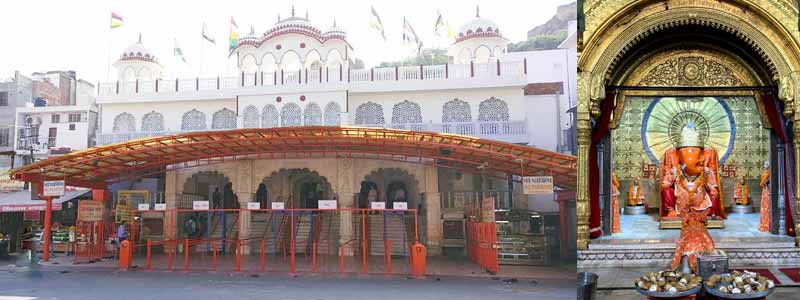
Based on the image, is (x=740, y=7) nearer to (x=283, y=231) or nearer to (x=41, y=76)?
(x=283, y=231)

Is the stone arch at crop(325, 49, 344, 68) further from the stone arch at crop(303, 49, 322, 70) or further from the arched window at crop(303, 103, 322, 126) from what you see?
the arched window at crop(303, 103, 322, 126)

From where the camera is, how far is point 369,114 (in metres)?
16.0

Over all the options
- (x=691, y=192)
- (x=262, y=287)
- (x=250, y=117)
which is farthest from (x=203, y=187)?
(x=691, y=192)

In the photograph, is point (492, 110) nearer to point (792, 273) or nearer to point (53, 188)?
point (792, 273)

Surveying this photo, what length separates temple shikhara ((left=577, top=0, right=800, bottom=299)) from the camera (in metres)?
6.95

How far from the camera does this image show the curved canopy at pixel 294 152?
456 inches

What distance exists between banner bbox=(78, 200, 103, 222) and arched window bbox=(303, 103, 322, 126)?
16.7 ft

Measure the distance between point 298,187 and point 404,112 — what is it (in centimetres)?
392

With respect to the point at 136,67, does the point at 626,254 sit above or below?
below

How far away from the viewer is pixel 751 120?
7.44 meters

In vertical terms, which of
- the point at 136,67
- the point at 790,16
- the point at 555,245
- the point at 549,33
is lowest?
the point at 555,245

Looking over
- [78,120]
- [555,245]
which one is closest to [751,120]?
[555,245]

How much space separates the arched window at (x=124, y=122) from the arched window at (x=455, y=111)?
8.49m

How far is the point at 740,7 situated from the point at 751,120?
4.42 feet
